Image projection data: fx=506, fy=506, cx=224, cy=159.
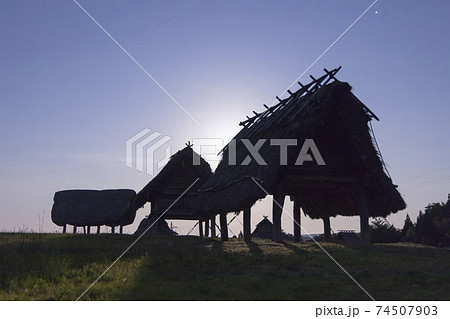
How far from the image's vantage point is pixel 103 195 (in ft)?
130

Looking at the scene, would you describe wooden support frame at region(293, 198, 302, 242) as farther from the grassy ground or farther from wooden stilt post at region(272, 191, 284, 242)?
the grassy ground

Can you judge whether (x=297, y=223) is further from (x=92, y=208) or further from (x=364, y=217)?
(x=92, y=208)

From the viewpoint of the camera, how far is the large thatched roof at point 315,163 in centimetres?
1856

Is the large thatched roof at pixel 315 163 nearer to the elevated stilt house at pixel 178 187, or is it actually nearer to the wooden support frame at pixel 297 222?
the wooden support frame at pixel 297 222

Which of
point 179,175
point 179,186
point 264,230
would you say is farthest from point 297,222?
point 264,230

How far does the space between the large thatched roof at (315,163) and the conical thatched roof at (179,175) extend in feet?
19.0

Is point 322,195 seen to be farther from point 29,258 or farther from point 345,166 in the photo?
point 29,258

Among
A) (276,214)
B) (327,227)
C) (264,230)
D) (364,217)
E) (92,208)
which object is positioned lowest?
(264,230)

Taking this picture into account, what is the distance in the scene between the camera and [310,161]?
20547 millimetres

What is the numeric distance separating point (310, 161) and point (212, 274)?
10795 millimetres

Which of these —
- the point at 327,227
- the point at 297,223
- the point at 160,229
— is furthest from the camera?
the point at 160,229

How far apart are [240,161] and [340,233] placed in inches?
935

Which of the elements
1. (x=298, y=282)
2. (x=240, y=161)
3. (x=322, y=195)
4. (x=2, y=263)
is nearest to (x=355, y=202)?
(x=322, y=195)
